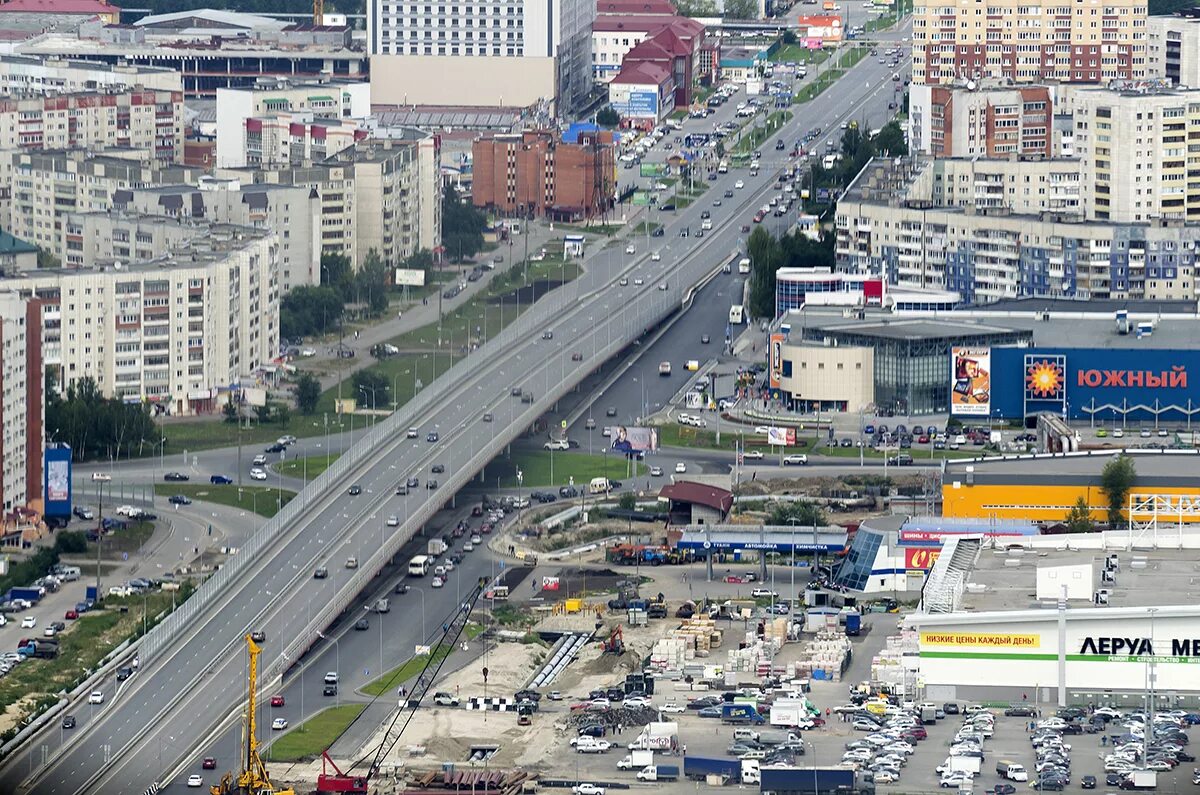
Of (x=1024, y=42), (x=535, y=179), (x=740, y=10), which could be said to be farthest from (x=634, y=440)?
(x=740, y=10)

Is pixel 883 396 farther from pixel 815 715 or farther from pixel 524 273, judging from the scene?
pixel 815 715

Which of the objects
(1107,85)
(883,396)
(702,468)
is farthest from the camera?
(1107,85)

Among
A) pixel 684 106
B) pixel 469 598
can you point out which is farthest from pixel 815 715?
pixel 684 106

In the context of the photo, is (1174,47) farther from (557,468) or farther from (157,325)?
(557,468)

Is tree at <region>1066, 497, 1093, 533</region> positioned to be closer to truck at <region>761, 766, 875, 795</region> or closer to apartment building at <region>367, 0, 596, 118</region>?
truck at <region>761, 766, 875, 795</region>

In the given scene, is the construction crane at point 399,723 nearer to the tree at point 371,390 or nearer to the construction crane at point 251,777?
the construction crane at point 251,777

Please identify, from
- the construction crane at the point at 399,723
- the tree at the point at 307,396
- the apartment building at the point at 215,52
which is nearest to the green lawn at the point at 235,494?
the construction crane at the point at 399,723
